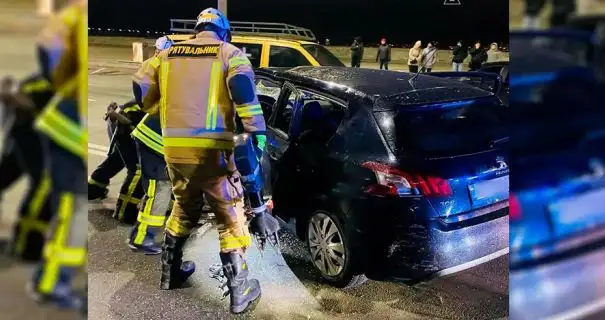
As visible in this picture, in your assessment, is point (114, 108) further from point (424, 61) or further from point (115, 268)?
point (424, 61)

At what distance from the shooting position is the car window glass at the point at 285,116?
9.17ft

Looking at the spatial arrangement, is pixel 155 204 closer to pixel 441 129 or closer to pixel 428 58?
pixel 441 129

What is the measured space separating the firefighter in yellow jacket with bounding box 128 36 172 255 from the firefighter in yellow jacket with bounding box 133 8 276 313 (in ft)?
0.18

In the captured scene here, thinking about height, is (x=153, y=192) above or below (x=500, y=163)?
below

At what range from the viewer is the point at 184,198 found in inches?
102

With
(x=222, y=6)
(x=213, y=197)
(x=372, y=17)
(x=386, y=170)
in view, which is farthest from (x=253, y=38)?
(x=386, y=170)

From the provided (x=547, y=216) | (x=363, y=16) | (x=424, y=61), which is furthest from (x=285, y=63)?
(x=547, y=216)

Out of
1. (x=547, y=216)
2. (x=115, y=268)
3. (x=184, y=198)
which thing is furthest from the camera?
(x=547, y=216)

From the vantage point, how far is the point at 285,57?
2.84 m

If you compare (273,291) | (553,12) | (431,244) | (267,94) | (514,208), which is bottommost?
(273,291)

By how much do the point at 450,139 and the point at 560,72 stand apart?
0.93m

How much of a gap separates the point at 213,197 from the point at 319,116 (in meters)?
0.64

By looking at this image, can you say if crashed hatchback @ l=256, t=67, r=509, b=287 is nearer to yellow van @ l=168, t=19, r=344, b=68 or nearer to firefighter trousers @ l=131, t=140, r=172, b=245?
yellow van @ l=168, t=19, r=344, b=68

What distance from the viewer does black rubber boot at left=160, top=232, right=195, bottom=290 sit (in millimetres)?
2678
